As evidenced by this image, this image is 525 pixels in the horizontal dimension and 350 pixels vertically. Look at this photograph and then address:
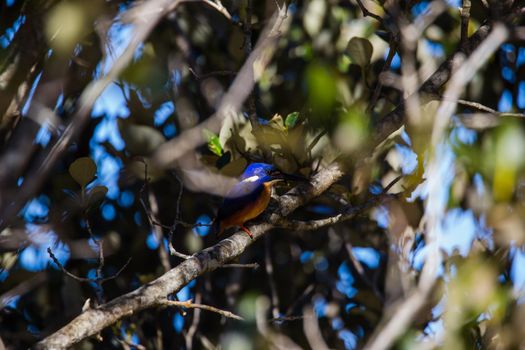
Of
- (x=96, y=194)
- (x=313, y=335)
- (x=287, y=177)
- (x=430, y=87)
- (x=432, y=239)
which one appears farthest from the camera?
(x=287, y=177)

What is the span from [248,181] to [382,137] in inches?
45.1

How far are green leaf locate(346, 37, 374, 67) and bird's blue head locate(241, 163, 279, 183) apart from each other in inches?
35.2

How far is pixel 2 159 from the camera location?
13.1 ft

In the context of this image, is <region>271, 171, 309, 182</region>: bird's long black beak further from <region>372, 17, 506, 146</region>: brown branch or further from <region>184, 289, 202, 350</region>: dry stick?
<region>184, 289, 202, 350</region>: dry stick

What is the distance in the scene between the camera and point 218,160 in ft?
14.1

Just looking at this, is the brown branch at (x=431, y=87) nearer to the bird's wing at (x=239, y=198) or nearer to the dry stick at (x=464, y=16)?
the dry stick at (x=464, y=16)

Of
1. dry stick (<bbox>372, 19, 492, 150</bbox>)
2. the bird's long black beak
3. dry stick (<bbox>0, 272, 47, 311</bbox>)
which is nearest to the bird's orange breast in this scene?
the bird's long black beak

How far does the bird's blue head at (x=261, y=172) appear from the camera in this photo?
493 cm

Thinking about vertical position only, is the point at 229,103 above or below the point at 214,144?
above

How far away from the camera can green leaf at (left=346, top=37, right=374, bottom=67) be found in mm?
4507

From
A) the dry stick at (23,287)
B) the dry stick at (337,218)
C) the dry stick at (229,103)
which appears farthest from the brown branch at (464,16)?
the dry stick at (23,287)

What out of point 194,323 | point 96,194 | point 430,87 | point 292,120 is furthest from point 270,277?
point 430,87

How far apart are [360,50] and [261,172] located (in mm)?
1101

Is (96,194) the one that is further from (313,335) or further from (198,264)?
(313,335)
